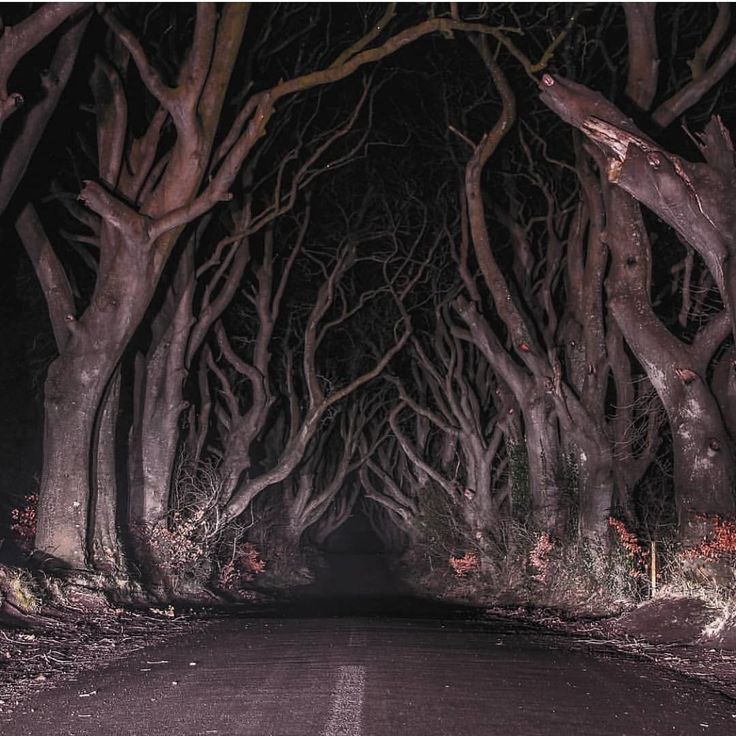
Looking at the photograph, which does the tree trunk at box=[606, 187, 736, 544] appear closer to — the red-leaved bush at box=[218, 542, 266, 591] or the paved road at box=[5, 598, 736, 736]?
the paved road at box=[5, 598, 736, 736]

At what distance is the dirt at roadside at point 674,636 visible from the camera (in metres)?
8.56

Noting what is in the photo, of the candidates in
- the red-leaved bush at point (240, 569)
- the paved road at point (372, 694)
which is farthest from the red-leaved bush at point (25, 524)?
the paved road at point (372, 694)

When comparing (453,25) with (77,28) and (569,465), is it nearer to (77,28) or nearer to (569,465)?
(77,28)

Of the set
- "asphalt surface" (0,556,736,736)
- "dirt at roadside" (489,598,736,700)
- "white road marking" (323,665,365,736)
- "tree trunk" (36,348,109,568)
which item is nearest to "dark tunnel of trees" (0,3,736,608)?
"tree trunk" (36,348,109,568)

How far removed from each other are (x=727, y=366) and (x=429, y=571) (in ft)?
51.5

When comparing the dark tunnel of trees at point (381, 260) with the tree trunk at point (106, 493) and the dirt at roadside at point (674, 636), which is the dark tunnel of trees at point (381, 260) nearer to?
the tree trunk at point (106, 493)

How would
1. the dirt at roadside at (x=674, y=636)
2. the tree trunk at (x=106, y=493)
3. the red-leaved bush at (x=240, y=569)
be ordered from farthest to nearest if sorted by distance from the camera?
1. the red-leaved bush at (x=240, y=569)
2. the tree trunk at (x=106, y=493)
3. the dirt at roadside at (x=674, y=636)

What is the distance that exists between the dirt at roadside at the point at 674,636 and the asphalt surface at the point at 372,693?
1.13 feet

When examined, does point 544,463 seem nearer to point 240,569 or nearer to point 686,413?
point 686,413

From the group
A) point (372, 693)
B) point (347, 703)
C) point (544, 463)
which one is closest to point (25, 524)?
point (544, 463)

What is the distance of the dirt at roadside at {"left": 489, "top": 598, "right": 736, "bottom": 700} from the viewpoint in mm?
8558

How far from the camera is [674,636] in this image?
10242 millimetres

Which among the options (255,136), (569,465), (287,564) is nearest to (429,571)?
(287,564)

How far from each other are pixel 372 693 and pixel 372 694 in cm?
4
